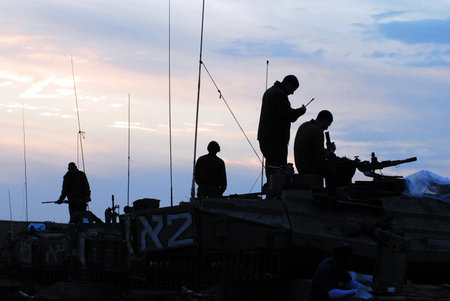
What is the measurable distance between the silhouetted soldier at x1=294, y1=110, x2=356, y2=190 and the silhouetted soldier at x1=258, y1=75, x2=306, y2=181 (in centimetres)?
Answer: 47

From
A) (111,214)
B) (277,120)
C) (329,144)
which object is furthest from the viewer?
(111,214)

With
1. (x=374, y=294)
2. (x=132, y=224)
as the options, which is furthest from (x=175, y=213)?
(x=374, y=294)

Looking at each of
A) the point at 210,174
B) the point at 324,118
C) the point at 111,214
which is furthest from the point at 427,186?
the point at 111,214

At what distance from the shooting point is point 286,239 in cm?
1206

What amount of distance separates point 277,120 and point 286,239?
9.31 feet

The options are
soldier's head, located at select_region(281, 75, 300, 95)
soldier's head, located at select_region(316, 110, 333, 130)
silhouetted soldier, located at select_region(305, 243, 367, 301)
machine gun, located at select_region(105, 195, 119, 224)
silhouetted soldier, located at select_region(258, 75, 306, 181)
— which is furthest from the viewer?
machine gun, located at select_region(105, 195, 119, 224)

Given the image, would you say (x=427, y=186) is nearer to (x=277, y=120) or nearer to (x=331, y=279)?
(x=277, y=120)

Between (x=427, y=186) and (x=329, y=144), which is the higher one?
(x=329, y=144)

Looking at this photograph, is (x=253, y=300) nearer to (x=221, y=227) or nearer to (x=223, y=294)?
(x=223, y=294)

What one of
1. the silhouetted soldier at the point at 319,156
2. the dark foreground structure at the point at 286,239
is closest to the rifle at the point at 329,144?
the silhouetted soldier at the point at 319,156

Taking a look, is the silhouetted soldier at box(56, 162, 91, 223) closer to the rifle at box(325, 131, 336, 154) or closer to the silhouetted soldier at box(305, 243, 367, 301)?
the rifle at box(325, 131, 336, 154)

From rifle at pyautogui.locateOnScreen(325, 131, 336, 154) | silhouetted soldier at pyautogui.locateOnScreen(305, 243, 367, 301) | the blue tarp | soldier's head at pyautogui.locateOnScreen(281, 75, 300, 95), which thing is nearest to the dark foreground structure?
the blue tarp

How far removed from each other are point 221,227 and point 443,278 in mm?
3177

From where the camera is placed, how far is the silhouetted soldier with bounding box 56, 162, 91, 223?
22.9 m
